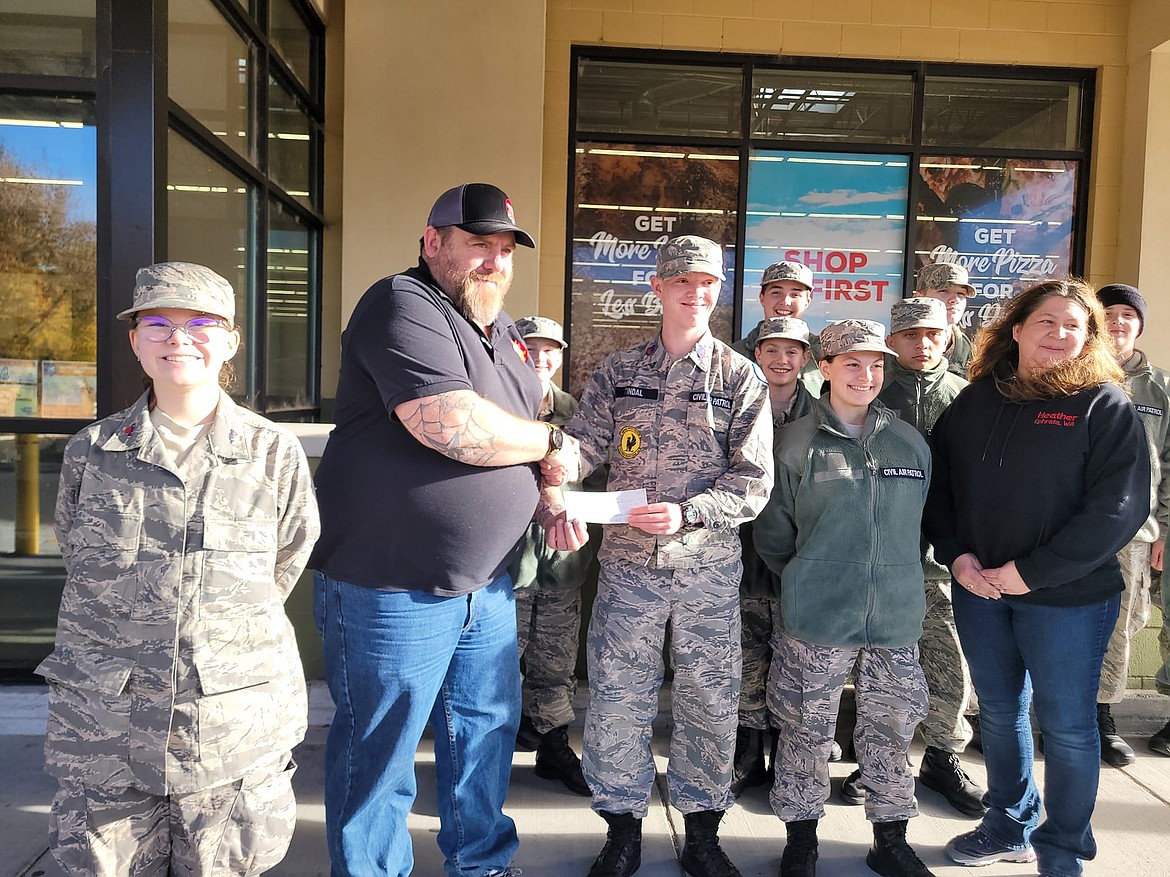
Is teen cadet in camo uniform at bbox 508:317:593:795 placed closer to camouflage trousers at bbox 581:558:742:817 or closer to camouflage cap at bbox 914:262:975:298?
camouflage trousers at bbox 581:558:742:817

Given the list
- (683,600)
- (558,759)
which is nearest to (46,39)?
(683,600)

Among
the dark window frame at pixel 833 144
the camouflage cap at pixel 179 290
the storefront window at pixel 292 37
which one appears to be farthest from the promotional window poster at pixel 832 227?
the camouflage cap at pixel 179 290

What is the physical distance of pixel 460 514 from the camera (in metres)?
2.35

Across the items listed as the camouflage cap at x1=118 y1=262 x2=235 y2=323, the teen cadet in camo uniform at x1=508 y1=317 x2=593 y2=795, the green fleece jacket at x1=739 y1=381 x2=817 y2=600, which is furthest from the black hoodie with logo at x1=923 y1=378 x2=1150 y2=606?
the camouflage cap at x1=118 y1=262 x2=235 y2=323

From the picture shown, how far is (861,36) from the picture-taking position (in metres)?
6.97

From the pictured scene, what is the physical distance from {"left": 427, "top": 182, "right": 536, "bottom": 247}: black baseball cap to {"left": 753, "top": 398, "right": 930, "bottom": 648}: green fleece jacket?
1311 millimetres

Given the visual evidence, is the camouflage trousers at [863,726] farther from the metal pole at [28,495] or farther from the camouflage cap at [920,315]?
the metal pole at [28,495]

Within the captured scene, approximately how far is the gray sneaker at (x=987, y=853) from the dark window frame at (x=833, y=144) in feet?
16.3

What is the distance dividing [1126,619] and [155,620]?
4.00 metres

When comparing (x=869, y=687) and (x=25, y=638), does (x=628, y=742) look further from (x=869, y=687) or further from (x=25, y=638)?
(x=25, y=638)

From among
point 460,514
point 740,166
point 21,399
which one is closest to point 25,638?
point 21,399

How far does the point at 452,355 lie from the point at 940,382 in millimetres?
2287

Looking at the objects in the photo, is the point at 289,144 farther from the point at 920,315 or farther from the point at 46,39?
the point at 920,315

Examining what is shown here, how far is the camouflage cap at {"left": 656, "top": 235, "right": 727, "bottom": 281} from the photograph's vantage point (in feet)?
9.18
